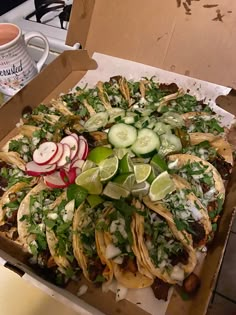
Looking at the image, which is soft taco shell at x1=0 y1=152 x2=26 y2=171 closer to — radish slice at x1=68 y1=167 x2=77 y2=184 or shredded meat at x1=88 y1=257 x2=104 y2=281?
radish slice at x1=68 y1=167 x2=77 y2=184

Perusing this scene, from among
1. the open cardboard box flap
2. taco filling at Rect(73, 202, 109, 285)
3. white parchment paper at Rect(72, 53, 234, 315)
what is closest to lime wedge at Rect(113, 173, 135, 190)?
taco filling at Rect(73, 202, 109, 285)


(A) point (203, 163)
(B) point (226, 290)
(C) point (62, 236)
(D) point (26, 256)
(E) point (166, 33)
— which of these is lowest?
(B) point (226, 290)

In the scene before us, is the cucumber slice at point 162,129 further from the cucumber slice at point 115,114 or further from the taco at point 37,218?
the taco at point 37,218

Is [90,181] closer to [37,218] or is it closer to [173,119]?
[37,218]

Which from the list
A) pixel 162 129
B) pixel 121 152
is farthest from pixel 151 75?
pixel 121 152

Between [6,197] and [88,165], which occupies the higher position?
[88,165]

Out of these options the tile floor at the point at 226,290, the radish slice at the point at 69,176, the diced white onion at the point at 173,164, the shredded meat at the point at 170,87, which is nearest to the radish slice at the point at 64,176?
the radish slice at the point at 69,176
